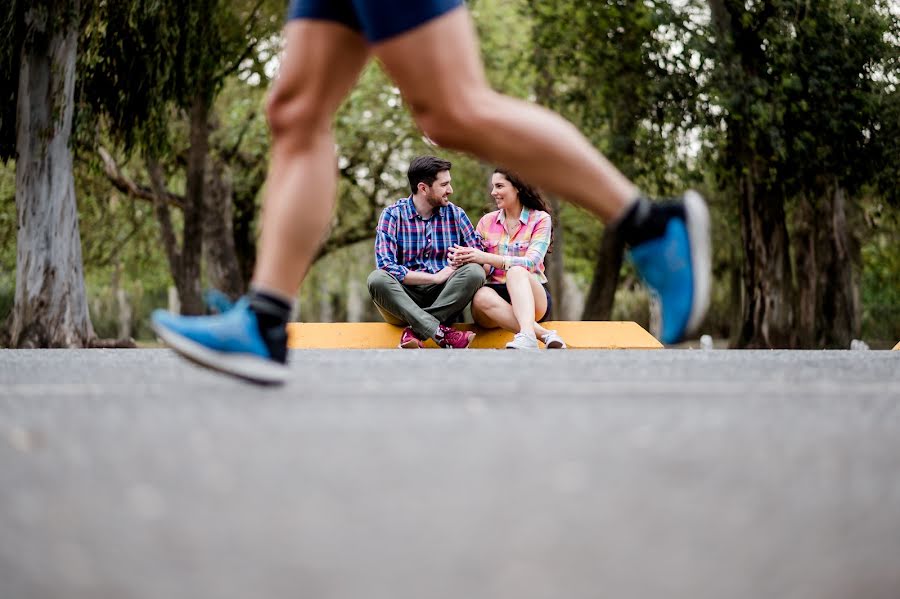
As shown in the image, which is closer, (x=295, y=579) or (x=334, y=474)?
(x=295, y=579)

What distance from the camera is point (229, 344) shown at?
3162mm

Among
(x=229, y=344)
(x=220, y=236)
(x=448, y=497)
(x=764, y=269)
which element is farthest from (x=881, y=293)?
(x=448, y=497)

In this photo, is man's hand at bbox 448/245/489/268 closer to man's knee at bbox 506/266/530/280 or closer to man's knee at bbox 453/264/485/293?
man's knee at bbox 453/264/485/293

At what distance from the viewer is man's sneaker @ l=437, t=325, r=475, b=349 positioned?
8.45 m

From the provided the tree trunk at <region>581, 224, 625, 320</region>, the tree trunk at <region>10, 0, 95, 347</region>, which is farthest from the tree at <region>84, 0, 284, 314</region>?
the tree trunk at <region>581, 224, 625, 320</region>

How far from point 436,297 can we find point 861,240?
1690cm

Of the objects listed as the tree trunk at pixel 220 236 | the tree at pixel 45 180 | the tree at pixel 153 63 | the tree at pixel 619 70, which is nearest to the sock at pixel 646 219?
the tree at pixel 45 180

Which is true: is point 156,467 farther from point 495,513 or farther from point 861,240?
point 861,240

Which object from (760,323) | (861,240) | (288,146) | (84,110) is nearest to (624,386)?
(288,146)

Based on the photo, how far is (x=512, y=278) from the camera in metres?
8.22

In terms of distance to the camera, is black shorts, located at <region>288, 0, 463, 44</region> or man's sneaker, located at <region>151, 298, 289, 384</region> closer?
black shorts, located at <region>288, 0, 463, 44</region>

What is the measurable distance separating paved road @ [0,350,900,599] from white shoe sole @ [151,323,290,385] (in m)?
0.09

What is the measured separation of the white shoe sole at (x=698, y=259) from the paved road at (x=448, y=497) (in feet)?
0.84

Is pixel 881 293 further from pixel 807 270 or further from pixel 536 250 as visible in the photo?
pixel 536 250
